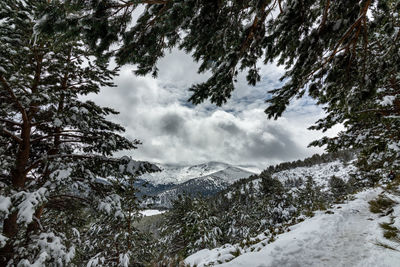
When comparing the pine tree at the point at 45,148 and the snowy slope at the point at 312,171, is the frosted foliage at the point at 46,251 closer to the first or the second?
the pine tree at the point at 45,148

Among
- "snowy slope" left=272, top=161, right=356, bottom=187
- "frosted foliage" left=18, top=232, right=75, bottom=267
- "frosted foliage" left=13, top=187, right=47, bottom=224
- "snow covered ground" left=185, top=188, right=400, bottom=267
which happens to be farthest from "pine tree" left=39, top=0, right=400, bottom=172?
"snowy slope" left=272, top=161, right=356, bottom=187

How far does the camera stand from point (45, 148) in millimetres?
7910

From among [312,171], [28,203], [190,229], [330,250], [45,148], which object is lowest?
[190,229]

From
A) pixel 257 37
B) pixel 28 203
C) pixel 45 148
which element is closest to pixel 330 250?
pixel 257 37

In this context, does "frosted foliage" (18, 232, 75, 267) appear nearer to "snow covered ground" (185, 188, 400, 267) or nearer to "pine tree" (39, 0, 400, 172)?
"snow covered ground" (185, 188, 400, 267)

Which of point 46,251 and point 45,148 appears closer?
point 46,251

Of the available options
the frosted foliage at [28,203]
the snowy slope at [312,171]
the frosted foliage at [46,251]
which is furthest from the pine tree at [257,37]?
the snowy slope at [312,171]

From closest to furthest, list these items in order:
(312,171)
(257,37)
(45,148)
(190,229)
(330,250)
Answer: (257,37), (330,250), (45,148), (190,229), (312,171)

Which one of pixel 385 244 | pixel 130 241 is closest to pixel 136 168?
pixel 385 244

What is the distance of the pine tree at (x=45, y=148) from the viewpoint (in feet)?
17.0

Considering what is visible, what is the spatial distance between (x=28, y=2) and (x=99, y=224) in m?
15.0

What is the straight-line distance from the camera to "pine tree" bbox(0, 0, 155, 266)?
5184mm

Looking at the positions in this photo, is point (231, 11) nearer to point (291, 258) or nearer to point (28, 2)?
point (291, 258)

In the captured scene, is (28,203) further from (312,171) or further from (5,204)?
(312,171)
